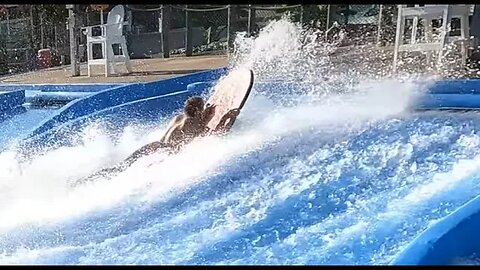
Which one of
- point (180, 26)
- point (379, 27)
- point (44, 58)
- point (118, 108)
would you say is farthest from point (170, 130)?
point (180, 26)

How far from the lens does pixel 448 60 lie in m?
7.79

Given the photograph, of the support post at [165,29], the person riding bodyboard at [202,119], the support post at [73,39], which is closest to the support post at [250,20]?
the support post at [165,29]

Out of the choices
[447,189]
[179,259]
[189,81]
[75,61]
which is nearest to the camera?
[179,259]

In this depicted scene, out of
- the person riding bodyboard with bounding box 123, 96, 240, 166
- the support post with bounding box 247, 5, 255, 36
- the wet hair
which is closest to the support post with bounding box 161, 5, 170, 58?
the support post with bounding box 247, 5, 255, 36

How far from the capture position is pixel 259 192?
3803 mm

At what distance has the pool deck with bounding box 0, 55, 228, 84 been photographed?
9047 mm

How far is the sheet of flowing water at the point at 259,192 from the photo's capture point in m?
3.05

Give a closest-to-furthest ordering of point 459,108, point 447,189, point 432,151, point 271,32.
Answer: point 447,189, point 432,151, point 459,108, point 271,32

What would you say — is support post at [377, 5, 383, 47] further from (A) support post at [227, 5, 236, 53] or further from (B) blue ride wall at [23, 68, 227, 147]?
(B) blue ride wall at [23, 68, 227, 147]

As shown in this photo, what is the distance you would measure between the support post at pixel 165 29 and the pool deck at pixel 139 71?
228 mm

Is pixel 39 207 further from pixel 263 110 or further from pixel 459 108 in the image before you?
pixel 459 108

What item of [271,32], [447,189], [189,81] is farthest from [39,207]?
[271,32]

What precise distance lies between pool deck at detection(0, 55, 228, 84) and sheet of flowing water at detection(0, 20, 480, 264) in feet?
9.94

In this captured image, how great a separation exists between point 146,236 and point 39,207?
1002 mm
